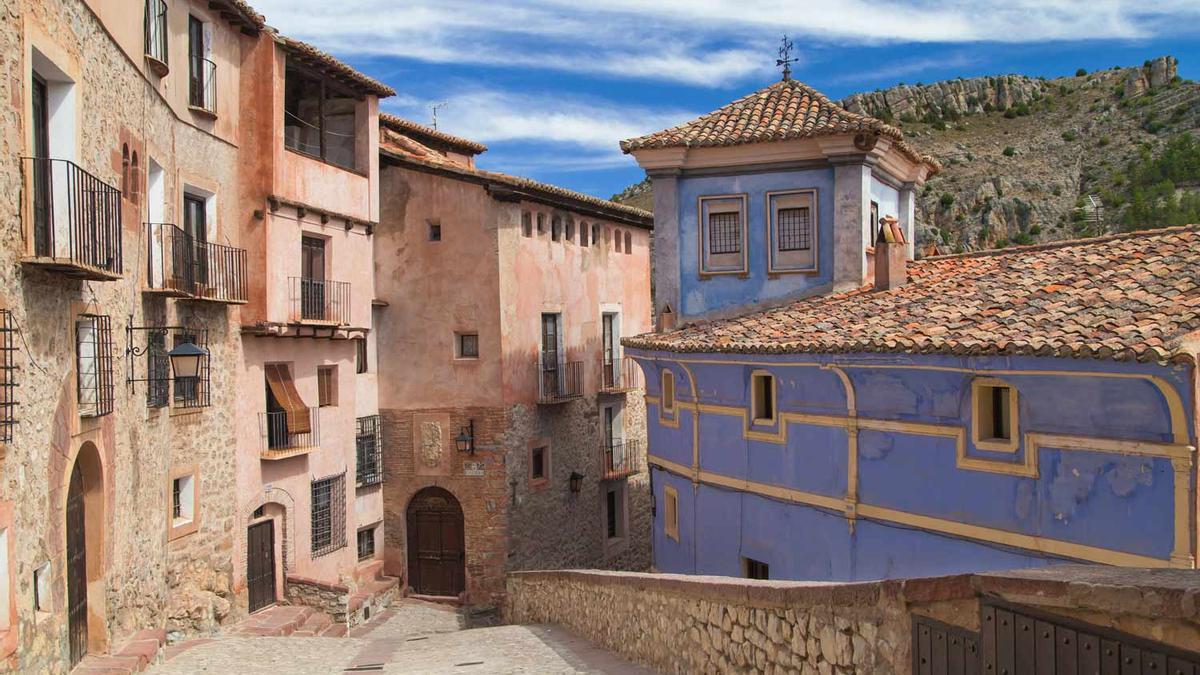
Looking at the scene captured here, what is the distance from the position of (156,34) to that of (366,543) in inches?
495

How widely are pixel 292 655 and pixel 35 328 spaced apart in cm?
732

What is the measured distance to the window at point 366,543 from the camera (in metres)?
23.5

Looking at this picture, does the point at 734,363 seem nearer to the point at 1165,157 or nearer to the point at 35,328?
the point at 35,328

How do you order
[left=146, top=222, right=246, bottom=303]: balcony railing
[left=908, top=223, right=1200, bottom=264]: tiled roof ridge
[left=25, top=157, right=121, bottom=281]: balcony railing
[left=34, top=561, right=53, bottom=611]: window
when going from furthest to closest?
[left=146, top=222, right=246, bottom=303]: balcony railing, [left=908, top=223, right=1200, bottom=264]: tiled roof ridge, [left=34, top=561, right=53, bottom=611]: window, [left=25, top=157, right=121, bottom=281]: balcony railing

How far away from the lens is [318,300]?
20531 mm

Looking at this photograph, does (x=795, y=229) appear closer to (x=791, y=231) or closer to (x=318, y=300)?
(x=791, y=231)

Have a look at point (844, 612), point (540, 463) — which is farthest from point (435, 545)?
point (844, 612)

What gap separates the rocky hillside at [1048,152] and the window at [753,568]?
3985 centimetres

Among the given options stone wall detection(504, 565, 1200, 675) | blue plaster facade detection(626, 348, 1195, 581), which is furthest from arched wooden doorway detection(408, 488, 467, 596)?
stone wall detection(504, 565, 1200, 675)

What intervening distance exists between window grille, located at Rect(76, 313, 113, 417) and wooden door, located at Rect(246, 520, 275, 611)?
773 cm

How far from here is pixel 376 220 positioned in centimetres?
2266

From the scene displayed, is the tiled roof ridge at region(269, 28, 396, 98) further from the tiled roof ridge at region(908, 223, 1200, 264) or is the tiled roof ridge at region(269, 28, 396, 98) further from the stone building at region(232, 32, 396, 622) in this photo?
the tiled roof ridge at region(908, 223, 1200, 264)

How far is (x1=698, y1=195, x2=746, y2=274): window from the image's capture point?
19.0 m

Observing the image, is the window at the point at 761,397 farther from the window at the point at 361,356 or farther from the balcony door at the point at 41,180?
the window at the point at 361,356
